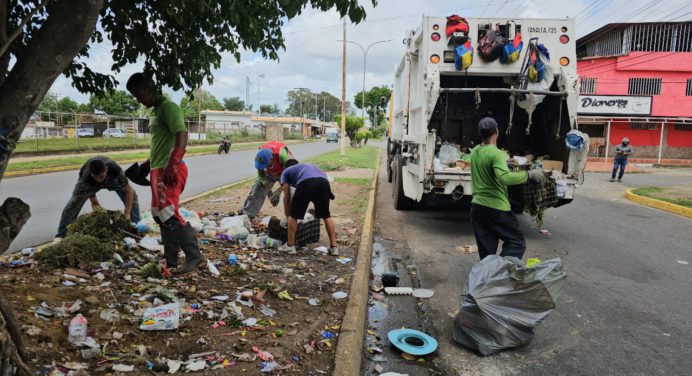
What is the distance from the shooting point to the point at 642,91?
81.0ft

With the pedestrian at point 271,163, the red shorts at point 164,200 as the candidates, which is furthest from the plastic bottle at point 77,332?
the pedestrian at point 271,163

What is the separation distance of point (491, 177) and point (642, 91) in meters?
26.0

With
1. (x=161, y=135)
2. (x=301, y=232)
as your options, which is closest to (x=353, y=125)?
(x=301, y=232)

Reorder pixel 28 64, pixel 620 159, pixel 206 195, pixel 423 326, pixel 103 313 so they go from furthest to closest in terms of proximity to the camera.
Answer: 1. pixel 620 159
2. pixel 206 195
3. pixel 423 326
4. pixel 103 313
5. pixel 28 64

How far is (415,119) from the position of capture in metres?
7.55

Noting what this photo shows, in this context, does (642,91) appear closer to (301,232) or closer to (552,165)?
(552,165)

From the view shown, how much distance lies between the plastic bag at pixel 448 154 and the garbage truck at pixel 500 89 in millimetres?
15

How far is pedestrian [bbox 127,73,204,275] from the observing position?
3830mm

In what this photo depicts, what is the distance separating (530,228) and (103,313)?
21.2 ft

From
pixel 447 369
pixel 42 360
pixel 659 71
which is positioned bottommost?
pixel 447 369

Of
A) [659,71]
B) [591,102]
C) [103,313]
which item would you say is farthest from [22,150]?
[659,71]

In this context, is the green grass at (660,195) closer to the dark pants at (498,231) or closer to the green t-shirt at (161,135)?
the dark pants at (498,231)

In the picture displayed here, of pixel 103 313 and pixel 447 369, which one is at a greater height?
pixel 103 313

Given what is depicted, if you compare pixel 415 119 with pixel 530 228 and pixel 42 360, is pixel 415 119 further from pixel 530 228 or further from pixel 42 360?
pixel 42 360
